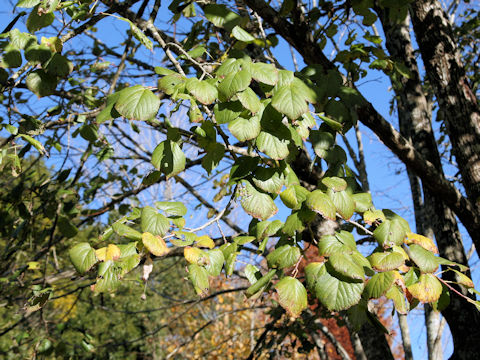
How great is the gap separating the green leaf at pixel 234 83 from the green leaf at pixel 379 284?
60 centimetres

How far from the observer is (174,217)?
1187 mm

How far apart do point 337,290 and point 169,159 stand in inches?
21.6

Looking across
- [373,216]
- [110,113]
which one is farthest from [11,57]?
[373,216]

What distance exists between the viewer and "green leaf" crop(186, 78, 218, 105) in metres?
1.04

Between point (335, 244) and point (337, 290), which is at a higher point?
point (335, 244)

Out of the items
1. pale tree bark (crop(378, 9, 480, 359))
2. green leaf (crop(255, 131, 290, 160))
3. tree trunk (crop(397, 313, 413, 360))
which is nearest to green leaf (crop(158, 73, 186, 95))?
green leaf (crop(255, 131, 290, 160))

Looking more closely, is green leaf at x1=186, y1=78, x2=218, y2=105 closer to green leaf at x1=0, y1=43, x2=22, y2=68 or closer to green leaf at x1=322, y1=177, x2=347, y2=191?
green leaf at x1=322, y1=177, x2=347, y2=191

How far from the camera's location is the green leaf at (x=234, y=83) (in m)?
1.05

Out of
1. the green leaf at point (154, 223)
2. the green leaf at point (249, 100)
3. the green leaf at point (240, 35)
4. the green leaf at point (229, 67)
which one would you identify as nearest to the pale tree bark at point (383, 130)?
the green leaf at point (240, 35)

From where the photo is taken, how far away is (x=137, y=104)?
107 centimetres

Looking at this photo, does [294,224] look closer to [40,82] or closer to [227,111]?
[227,111]

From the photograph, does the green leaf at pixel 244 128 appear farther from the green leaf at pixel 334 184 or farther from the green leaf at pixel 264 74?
the green leaf at pixel 334 184

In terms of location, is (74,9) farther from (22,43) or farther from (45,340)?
(45,340)

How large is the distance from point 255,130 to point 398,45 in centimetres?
263
